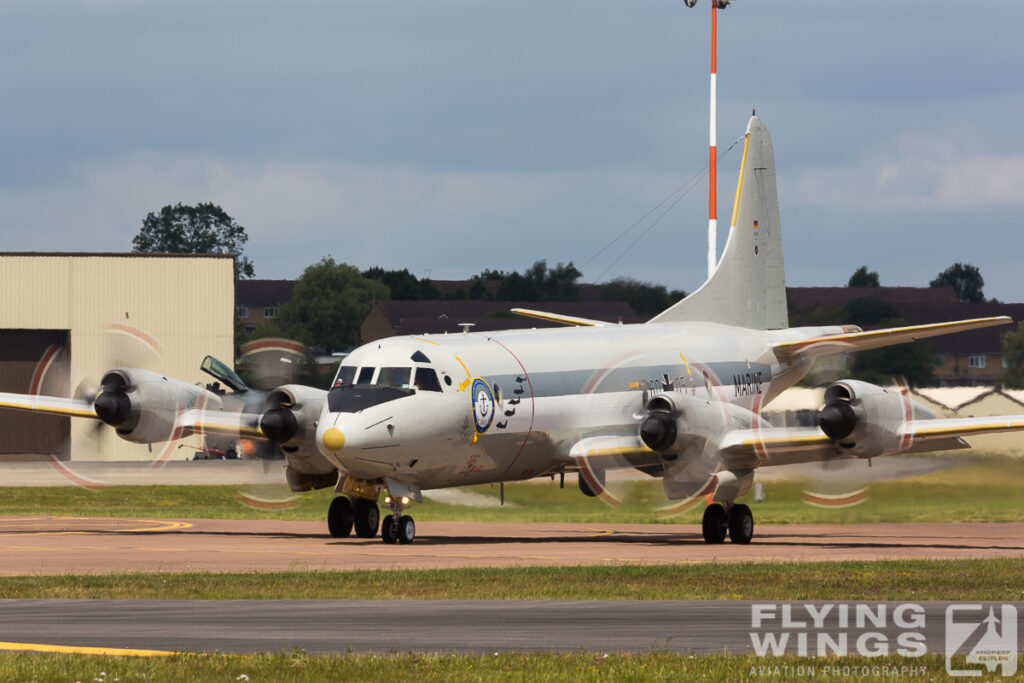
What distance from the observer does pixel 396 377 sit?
105 ft

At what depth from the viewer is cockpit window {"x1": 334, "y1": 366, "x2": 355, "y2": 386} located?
105 ft

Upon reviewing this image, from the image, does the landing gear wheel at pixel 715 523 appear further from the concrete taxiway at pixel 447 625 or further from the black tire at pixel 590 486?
the concrete taxiway at pixel 447 625

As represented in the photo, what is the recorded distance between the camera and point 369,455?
30.8 metres

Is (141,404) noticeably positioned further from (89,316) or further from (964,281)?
(964,281)

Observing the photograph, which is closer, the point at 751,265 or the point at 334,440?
the point at 334,440

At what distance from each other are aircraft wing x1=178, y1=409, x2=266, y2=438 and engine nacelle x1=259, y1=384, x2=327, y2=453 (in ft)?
3.71

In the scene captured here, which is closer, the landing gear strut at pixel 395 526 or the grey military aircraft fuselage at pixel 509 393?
the grey military aircraft fuselage at pixel 509 393

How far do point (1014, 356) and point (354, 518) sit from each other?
56.5 m

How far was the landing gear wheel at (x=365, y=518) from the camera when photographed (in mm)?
35250

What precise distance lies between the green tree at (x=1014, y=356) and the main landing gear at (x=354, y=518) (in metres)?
21.7

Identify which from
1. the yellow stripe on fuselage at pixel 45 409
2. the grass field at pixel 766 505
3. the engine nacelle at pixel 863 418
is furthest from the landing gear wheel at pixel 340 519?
the engine nacelle at pixel 863 418

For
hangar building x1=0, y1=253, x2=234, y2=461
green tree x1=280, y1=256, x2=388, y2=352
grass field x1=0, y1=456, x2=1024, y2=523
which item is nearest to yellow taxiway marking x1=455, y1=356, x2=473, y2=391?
grass field x1=0, y1=456, x2=1024, y2=523

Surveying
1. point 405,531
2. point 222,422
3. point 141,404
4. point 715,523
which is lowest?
point 715,523

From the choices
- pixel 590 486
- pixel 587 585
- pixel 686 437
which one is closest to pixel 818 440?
pixel 686 437
